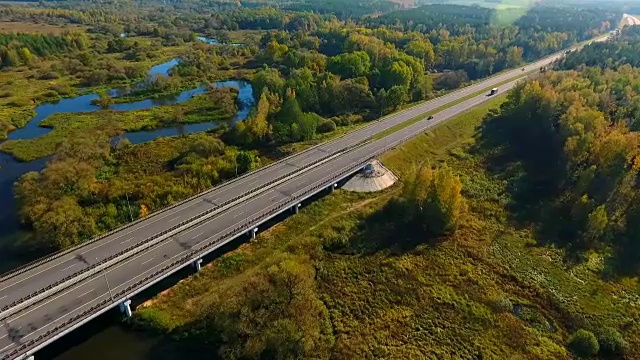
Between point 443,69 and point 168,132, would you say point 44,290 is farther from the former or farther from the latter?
point 443,69

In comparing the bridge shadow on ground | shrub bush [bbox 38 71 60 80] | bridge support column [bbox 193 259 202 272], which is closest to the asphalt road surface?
bridge support column [bbox 193 259 202 272]

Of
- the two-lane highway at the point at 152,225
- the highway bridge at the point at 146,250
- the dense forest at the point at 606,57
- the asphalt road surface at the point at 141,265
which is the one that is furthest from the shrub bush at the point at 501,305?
the dense forest at the point at 606,57

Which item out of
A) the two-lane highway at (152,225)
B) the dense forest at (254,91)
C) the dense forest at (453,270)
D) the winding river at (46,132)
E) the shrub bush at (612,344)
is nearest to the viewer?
the dense forest at (453,270)

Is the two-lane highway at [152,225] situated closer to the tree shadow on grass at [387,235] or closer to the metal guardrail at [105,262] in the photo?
the metal guardrail at [105,262]

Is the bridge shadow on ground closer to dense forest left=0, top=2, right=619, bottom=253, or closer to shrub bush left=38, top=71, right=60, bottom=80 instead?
dense forest left=0, top=2, right=619, bottom=253

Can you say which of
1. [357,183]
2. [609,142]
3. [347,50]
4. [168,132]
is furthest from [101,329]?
[347,50]
